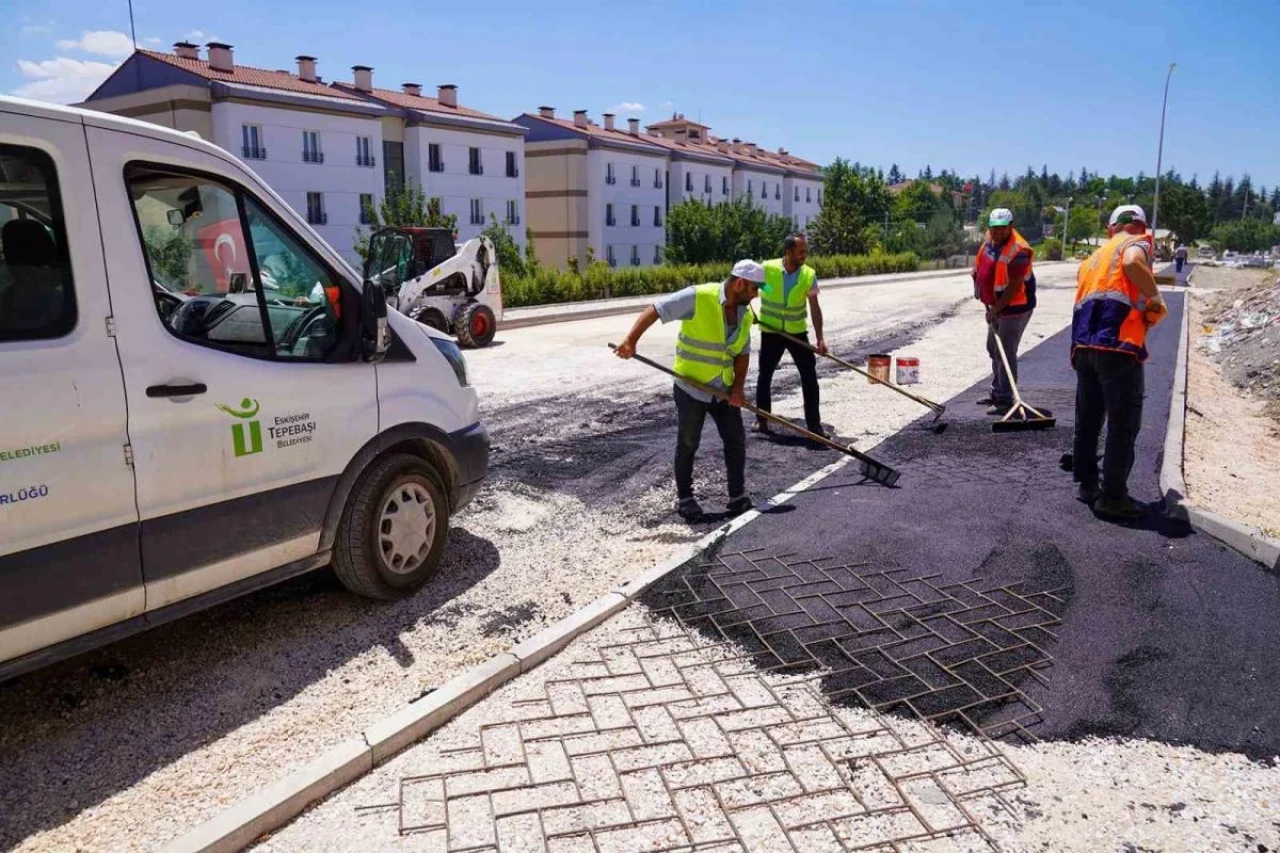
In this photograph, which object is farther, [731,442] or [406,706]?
[731,442]

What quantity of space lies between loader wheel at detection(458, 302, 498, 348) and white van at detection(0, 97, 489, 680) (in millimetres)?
12300

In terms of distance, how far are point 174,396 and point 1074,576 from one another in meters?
4.63

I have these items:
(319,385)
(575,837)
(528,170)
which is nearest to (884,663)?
(575,837)

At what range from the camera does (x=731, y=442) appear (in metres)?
6.33

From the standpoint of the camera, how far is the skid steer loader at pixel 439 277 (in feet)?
55.5

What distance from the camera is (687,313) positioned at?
5996mm

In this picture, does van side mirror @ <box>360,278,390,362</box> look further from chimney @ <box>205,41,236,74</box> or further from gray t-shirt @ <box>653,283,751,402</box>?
chimney @ <box>205,41,236,74</box>

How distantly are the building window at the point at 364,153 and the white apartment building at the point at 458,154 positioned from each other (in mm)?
2446

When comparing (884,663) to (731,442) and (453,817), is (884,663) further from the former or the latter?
(731,442)

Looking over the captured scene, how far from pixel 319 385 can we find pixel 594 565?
6.53 feet

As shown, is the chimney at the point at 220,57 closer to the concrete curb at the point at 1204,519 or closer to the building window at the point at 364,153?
the building window at the point at 364,153

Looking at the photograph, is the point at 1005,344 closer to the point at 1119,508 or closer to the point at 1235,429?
the point at 1235,429

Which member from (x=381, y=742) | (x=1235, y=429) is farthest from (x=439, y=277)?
(x=381, y=742)

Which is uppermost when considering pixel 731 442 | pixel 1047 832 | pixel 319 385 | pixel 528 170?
pixel 528 170
